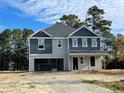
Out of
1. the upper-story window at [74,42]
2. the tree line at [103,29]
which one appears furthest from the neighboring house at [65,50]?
the tree line at [103,29]

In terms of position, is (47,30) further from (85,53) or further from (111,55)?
(111,55)

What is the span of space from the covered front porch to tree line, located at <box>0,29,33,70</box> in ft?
73.2

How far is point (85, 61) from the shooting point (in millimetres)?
57156

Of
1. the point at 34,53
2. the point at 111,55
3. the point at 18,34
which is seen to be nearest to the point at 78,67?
the point at 34,53

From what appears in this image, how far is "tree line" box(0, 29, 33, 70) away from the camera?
77706 mm

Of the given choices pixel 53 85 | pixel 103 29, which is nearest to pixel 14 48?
pixel 103 29

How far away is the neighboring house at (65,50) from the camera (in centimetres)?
5609

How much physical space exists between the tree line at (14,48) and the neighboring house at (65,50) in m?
21.1

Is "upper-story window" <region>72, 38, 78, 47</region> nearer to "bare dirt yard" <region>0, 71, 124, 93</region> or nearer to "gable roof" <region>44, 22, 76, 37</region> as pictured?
"gable roof" <region>44, 22, 76, 37</region>

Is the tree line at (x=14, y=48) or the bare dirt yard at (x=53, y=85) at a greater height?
the tree line at (x=14, y=48)

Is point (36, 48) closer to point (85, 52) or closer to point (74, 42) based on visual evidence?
point (74, 42)

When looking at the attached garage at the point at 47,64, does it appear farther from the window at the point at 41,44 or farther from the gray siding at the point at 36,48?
the window at the point at 41,44

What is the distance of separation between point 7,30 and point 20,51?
9.26 m

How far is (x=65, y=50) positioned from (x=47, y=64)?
12.3ft
